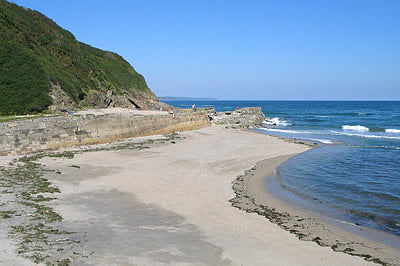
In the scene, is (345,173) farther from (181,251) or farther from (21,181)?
(21,181)

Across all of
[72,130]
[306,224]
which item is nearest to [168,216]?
[306,224]

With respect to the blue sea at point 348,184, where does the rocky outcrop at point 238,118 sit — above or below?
above

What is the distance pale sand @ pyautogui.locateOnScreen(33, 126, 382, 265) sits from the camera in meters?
6.59

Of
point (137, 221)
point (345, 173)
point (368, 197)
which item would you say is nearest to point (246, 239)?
point (137, 221)

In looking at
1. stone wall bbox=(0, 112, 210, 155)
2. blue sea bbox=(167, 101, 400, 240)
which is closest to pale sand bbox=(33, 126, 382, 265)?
blue sea bbox=(167, 101, 400, 240)

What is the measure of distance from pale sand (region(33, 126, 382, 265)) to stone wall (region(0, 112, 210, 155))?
8.72 feet

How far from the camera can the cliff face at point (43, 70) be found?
22.5m

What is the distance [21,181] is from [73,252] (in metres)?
6.47

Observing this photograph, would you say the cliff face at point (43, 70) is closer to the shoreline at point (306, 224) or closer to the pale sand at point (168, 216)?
the pale sand at point (168, 216)

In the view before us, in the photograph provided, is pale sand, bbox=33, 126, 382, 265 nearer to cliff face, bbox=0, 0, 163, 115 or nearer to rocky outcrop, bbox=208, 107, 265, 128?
cliff face, bbox=0, 0, 163, 115

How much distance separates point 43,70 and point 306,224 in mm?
21619

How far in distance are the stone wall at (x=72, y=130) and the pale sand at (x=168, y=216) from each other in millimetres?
2658

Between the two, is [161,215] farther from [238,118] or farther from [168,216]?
[238,118]

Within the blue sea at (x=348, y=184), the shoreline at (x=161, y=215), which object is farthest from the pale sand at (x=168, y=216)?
the blue sea at (x=348, y=184)
